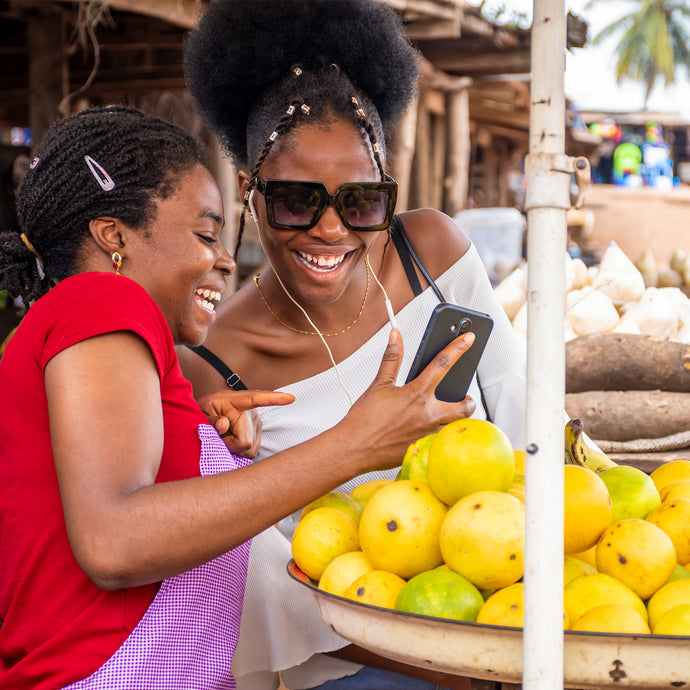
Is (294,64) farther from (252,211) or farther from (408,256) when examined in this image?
(408,256)

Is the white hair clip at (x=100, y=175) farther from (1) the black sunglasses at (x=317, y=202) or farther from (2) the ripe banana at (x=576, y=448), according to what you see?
(2) the ripe banana at (x=576, y=448)

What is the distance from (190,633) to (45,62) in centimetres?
511

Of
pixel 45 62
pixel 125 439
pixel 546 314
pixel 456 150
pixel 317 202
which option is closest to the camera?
pixel 546 314

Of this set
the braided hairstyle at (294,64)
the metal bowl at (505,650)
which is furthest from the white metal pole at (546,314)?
the braided hairstyle at (294,64)

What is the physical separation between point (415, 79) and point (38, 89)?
398 cm

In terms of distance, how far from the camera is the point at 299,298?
2.36m

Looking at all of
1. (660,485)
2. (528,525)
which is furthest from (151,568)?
(660,485)

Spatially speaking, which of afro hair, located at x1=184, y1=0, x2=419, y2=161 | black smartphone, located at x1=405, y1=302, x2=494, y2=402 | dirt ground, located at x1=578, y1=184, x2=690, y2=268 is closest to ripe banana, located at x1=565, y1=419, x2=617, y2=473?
black smartphone, located at x1=405, y1=302, x2=494, y2=402

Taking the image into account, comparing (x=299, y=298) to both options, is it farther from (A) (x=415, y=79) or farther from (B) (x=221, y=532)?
(B) (x=221, y=532)

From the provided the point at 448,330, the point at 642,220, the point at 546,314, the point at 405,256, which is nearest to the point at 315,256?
the point at 405,256

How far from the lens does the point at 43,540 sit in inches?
54.1

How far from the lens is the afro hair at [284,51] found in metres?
2.23

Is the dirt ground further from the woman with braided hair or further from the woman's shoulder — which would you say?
the woman with braided hair

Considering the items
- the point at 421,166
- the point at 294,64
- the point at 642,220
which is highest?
the point at 642,220
